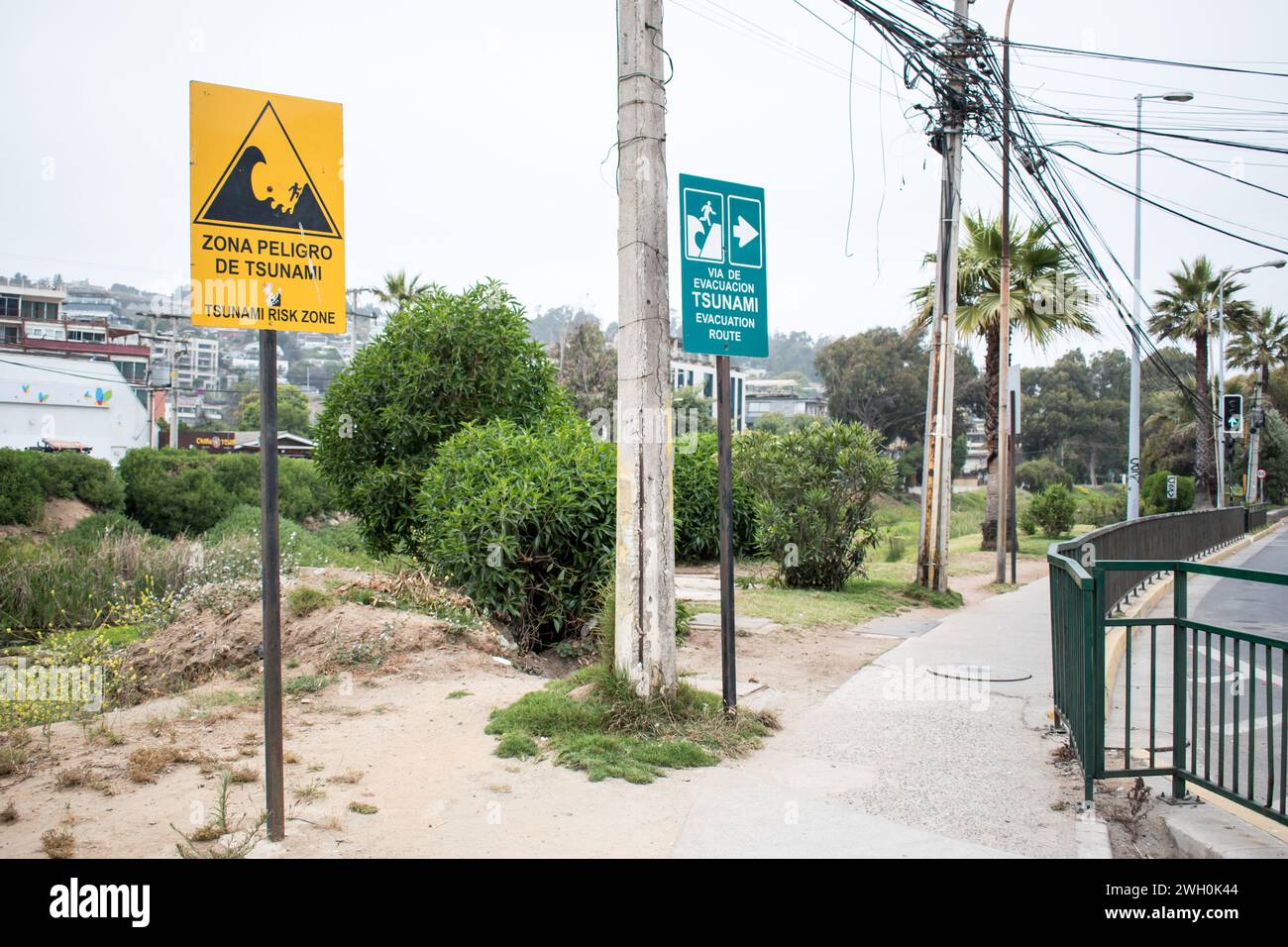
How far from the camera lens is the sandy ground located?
4.53 meters

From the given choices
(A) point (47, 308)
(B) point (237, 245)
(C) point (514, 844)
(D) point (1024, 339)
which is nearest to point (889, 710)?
(C) point (514, 844)

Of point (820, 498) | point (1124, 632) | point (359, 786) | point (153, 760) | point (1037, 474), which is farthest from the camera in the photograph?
point (1037, 474)

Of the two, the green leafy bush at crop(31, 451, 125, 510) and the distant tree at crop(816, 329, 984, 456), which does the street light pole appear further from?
the distant tree at crop(816, 329, 984, 456)

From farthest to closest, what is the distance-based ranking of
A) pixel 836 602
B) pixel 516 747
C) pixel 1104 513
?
pixel 1104 513, pixel 836 602, pixel 516 747

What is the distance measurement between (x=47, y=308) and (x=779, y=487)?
94.6 m

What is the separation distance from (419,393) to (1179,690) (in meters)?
10.2

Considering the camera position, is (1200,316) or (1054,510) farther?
(1200,316)

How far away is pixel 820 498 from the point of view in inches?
567

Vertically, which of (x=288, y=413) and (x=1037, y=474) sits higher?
(x=288, y=413)

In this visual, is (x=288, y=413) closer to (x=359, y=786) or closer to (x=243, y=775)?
(x=243, y=775)

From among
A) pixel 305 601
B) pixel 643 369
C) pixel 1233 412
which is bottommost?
pixel 305 601

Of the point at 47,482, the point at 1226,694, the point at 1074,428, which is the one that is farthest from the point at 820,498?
the point at 1074,428

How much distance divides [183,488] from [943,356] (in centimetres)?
2647

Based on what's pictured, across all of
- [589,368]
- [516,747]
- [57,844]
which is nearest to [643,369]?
[516,747]
